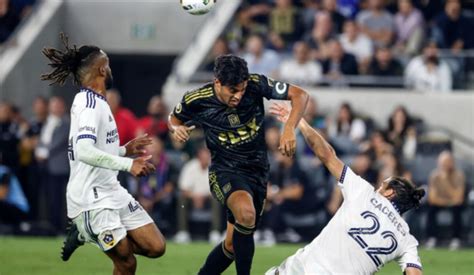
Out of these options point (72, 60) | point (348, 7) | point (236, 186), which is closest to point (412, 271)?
point (236, 186)

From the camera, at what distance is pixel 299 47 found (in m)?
20.3

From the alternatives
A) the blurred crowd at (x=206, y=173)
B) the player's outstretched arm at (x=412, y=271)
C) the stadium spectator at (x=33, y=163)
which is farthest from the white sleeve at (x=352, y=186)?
the stadium spectator at (x=33, y=163)

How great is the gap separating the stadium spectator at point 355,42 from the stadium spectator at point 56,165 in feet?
15.5

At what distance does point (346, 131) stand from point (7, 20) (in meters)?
7.52

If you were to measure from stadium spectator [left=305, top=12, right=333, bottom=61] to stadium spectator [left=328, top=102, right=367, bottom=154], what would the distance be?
Result: 145cm

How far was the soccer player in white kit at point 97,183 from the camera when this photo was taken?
33.9 feet

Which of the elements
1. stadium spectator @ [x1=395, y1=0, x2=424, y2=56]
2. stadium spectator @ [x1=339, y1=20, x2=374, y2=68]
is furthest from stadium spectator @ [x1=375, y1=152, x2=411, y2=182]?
stadium spectator @ [x1=395, y1=0, x2=424, y2=56]

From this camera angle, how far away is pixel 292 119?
10.8m

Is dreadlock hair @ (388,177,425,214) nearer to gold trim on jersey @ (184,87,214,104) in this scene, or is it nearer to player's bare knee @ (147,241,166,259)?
player's bare knee @ (147,241,166,259)

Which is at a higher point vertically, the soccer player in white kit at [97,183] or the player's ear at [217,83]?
the player's ear at [217,83]

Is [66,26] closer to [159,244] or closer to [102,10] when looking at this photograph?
[102,10]

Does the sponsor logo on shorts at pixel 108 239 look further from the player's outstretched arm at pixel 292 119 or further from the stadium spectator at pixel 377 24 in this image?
the stadium spectator at pixel 377 24

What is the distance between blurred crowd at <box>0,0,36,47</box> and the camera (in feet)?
77.7

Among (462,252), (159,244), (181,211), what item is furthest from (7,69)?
(159,244)
